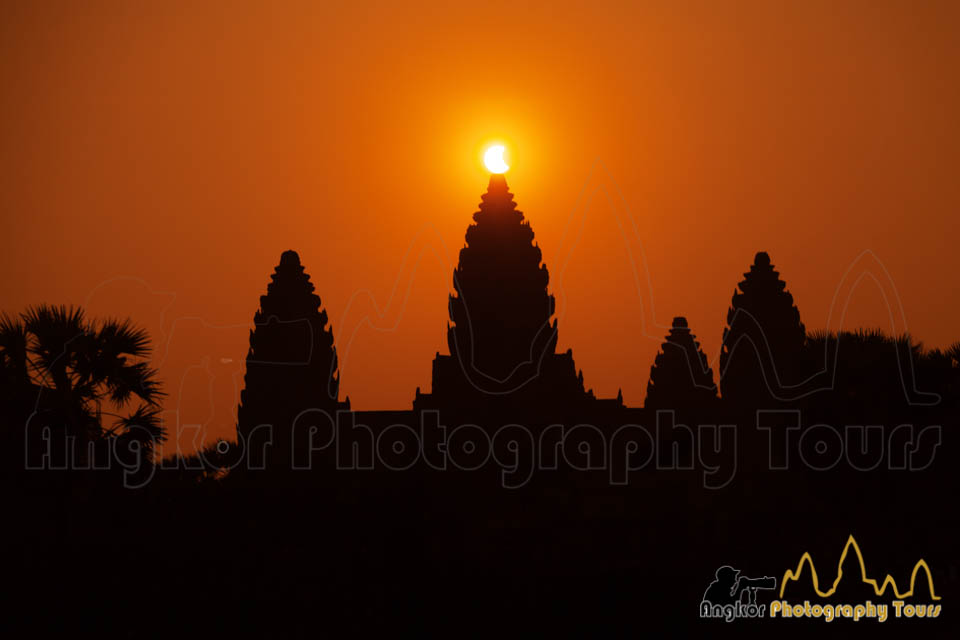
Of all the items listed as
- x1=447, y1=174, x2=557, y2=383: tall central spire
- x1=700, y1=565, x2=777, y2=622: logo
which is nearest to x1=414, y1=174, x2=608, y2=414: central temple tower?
x1=447, y1=174, x2=557, y2=383: tall central spire

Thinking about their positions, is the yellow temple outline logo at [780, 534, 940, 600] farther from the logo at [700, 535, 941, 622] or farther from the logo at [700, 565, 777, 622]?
the logo at [700, 565, 777, 622]

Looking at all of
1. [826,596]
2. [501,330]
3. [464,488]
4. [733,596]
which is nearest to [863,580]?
[826,596]

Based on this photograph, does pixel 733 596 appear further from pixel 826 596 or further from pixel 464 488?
pixel 464 488

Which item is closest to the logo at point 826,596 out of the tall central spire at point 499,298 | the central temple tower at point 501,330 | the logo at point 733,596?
the logo at point 733,596

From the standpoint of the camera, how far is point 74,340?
1084 inches

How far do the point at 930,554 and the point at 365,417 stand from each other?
24.8 metres

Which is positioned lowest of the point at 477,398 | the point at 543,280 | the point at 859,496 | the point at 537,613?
the point at 537,613

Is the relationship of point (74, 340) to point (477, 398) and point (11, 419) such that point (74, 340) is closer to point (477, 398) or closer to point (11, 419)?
point (11, 419)

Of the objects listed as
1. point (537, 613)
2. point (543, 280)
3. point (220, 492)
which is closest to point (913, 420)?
point (537, 613)

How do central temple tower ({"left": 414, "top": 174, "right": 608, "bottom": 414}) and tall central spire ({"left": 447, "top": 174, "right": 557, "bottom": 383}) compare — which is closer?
central temple tower ({"left": 414, "top": 174, "right": 608, "bottom": 414})

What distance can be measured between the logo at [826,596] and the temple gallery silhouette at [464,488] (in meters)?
0.28

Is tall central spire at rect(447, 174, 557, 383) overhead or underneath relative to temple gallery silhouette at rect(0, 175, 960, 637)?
overhead

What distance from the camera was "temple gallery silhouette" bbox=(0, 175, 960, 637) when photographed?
88.5 feet

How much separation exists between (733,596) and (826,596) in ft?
7.40
